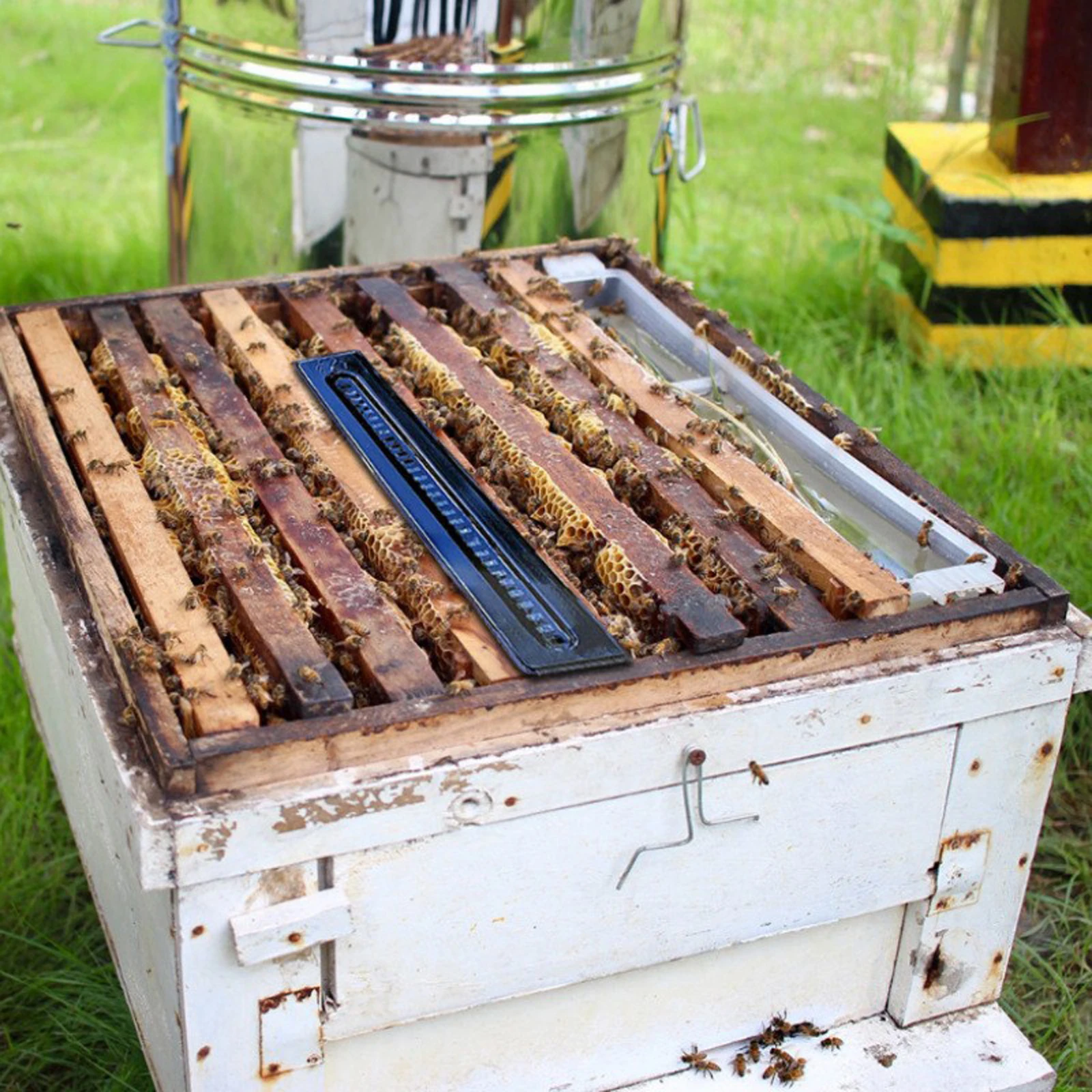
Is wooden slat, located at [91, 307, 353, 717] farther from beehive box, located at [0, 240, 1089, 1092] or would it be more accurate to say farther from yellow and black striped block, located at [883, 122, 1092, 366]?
yellow and black striped block, located at [883, 122, 1092, 366]

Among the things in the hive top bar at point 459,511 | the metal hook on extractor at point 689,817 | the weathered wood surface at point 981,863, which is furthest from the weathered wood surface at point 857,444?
the metal hook on extractor at point 689,817

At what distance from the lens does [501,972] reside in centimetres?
195

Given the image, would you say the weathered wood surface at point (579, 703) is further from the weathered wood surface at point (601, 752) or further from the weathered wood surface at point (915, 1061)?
the weathered wood surface at point (915, 1061)

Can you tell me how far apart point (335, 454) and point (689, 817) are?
81 cm

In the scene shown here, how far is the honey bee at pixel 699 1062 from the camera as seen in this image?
7.16ft

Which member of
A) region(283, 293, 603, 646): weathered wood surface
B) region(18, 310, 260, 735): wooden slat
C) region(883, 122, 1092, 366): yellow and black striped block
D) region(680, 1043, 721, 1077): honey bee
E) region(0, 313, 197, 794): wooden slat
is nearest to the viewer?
region(0, 313, 197, 794): wooden slat

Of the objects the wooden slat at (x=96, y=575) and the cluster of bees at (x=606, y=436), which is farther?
the cluster of bees at (x=606, y=436)

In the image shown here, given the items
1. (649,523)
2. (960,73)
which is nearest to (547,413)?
(649,523)

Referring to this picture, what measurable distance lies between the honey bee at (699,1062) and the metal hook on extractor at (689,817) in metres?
0.39

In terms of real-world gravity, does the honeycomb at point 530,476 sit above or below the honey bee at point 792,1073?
above

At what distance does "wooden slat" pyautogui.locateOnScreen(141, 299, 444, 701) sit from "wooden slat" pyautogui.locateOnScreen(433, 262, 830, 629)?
1.54ft

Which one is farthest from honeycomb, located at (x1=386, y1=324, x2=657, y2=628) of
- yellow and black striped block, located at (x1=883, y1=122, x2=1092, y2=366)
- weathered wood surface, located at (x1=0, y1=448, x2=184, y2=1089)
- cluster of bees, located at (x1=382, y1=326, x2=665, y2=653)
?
yellow and black striped block, located at (x1=883, y1=122, x2=1092, y2=366)

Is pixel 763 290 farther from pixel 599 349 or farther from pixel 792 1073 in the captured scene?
pixel 792 1073

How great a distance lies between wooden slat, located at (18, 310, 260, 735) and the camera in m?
1.78
